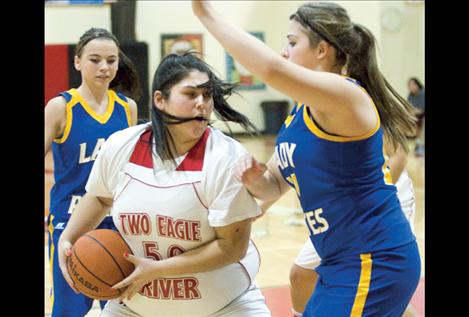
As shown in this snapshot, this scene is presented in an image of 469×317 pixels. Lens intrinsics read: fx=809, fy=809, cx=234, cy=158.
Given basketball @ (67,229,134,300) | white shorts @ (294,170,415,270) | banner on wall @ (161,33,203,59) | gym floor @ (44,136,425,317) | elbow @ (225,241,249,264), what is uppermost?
elbow @ (225,241,249,264)

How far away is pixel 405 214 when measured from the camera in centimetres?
431

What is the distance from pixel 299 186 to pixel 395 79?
14028 mm

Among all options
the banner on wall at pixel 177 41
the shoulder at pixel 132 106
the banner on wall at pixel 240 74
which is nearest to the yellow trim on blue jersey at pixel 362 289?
the shoulder at pixel 132 106

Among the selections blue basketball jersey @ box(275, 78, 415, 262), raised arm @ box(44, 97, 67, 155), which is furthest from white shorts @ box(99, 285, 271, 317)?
raised arm @ box(44, 97, 67, 155)

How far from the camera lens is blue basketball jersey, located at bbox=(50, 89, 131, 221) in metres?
4.31

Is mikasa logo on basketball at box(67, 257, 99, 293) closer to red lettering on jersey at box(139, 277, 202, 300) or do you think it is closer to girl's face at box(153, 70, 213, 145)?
red lettering on jersey at box(139, 277, 202, 300)

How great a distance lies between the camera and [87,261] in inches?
119

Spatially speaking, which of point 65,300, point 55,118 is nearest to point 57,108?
point 55,118

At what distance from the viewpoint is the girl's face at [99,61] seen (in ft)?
14.4

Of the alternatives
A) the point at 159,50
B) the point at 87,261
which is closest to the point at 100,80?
the point at 87,261

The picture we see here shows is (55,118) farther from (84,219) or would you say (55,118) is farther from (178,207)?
(178,207)

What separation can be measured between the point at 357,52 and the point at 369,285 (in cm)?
87

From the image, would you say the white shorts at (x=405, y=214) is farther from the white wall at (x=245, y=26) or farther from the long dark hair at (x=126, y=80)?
the white wall at (x=245, y=26)
